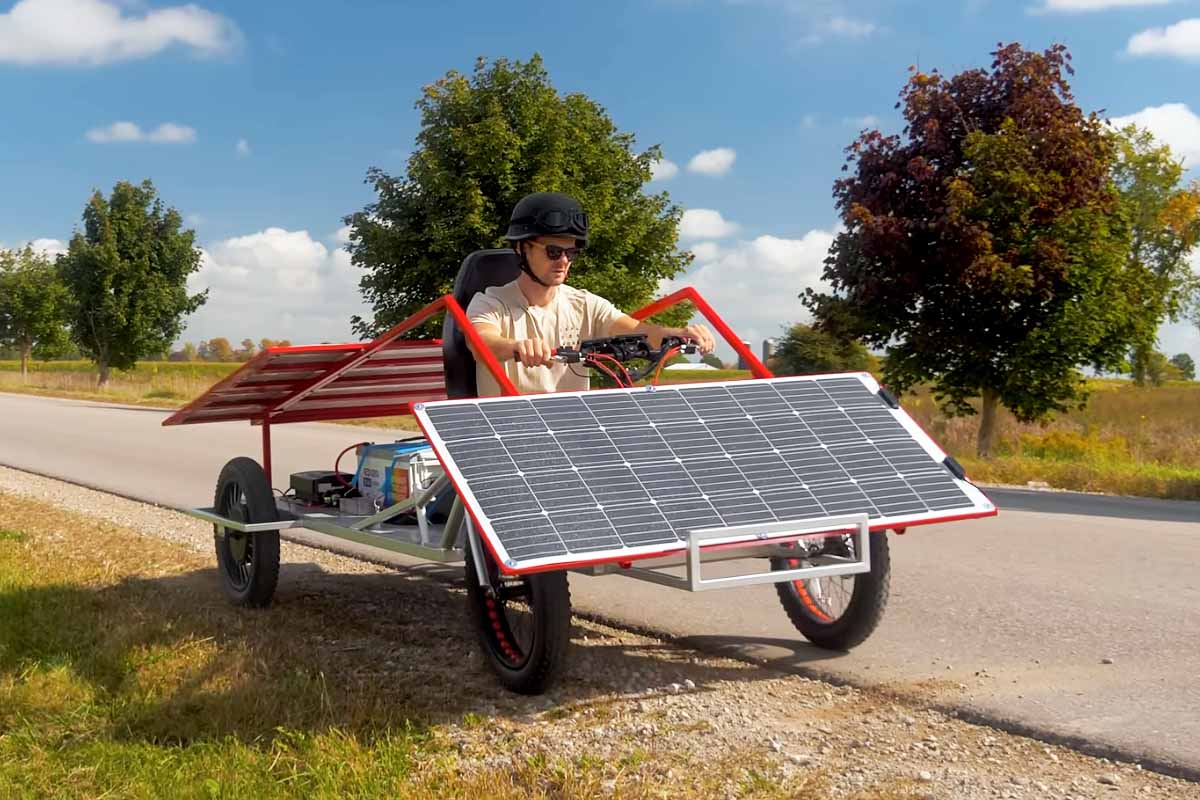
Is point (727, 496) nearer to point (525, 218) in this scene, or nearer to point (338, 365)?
point (525, 218)

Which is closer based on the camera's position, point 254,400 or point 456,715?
point 456,715

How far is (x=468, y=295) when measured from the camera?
5945 mm

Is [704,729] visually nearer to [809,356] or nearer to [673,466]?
[673,466]

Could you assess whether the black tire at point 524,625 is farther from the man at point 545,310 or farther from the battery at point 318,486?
the battery at point 318,486

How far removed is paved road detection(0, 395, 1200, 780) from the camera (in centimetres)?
446

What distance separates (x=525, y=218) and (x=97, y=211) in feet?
182

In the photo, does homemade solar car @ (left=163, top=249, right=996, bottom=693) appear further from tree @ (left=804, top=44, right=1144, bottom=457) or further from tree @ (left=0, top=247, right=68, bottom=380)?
tree @ (left=0, top=247, right=68, bottom=380)

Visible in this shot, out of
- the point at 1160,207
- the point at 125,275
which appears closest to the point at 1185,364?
the point at 1160,207

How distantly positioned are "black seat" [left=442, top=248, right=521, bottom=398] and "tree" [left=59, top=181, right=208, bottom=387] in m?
52.4

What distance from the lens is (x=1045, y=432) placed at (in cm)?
2203

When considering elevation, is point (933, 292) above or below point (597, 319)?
above

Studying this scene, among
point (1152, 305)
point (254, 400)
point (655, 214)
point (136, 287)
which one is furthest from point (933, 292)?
point (136, 287)

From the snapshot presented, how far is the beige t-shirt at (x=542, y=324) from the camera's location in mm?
5430

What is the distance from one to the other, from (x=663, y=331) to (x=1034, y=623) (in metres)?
2.41
